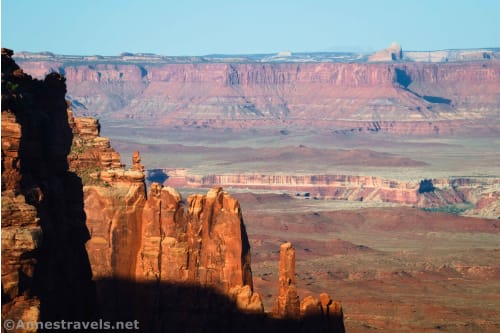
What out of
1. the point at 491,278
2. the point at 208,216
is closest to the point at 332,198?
the point at 491,278

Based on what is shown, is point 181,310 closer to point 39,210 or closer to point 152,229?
point 152,229

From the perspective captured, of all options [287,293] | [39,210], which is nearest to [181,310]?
[287,293]

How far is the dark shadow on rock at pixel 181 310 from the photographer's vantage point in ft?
A: 97.7

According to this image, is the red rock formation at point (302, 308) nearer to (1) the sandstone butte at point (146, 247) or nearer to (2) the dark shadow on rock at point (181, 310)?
(1) the sandstone butte at point (146, 247)

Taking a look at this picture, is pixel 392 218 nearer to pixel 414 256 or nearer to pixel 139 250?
pixel 414 256

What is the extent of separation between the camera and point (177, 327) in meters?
30.4

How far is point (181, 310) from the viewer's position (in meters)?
30.5

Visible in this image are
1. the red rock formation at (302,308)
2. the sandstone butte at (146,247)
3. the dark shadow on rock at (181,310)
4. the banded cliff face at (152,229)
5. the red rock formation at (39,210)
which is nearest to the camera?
the red rock formation at (39,210)

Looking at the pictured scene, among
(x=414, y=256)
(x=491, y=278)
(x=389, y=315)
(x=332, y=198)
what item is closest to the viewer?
(x=389, y=315)

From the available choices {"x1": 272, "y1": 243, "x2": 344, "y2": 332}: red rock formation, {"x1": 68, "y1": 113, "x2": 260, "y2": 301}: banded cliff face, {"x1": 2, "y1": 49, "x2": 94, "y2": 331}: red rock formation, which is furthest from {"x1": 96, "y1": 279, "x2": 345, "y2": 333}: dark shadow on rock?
{"x1": 2, "y1": 49, "x2": 94, "y2": 331}: red rock formation

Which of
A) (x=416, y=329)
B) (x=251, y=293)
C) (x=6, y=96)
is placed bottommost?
(x=416, y=329)

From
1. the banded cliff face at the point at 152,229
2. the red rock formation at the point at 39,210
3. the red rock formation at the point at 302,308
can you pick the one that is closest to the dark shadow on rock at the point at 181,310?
the red rock formation at the point at 302,308

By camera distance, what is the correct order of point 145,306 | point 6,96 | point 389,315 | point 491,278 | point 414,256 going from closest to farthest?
point 6,96, point 145,306, point 389,315, point 491,278, point 414,256

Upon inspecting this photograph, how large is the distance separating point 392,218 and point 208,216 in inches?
4770
